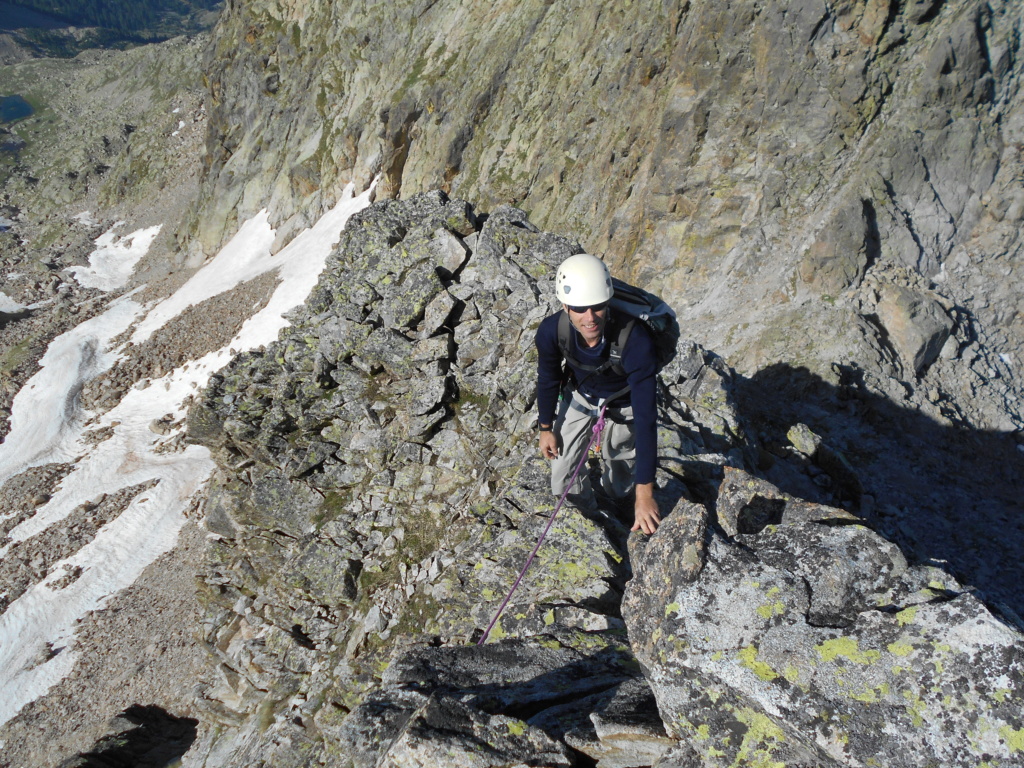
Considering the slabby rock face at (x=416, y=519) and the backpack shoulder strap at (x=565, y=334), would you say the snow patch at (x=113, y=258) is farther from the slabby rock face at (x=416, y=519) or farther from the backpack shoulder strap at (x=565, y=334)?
the backpack shoulder strap at (x=565, y=334)

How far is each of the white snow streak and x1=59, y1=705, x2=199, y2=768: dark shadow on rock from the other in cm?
631

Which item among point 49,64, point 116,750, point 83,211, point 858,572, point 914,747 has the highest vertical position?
point 49,64

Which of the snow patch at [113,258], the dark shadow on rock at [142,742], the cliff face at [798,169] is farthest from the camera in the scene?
the snow patch at [113,258]

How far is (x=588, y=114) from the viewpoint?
31.5 meters

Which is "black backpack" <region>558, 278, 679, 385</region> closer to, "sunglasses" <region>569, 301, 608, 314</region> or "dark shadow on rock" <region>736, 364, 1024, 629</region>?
"sunglasses" <region>569, 301, 608, 314</region>

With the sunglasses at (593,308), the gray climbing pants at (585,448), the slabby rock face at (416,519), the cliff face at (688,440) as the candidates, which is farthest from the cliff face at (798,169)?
the sunglasses at (593,308)

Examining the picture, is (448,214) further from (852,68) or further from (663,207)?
(852,68)

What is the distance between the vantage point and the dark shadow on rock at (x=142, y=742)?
1686 cm

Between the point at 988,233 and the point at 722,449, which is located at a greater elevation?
the point at 988,233

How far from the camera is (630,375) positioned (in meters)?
6.84

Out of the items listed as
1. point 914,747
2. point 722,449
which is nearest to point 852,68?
point 722,449

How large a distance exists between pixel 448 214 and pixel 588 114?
813 inches

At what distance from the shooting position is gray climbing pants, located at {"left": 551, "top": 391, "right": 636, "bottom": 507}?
827cm

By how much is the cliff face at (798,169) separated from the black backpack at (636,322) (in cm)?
1348
